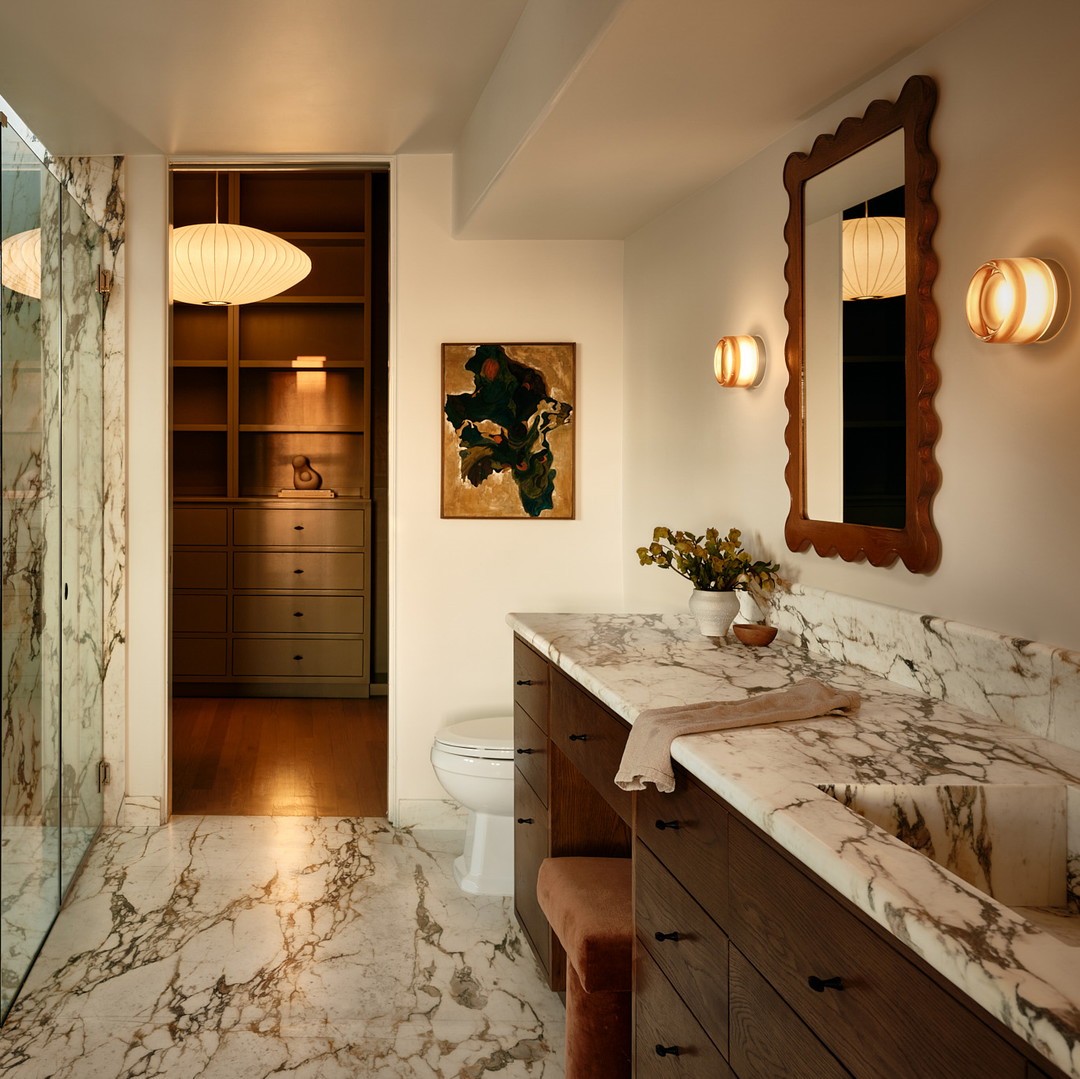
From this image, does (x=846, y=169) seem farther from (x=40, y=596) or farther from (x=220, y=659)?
(x=220, y=659)

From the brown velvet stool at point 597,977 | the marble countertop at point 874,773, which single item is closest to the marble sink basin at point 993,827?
the marble countertop at point 874,773

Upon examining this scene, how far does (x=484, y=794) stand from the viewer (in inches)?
125

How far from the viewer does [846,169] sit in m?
2.19

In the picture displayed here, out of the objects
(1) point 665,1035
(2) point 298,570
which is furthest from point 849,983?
(2) point 298,570

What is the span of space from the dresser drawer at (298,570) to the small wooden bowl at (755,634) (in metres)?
3.62

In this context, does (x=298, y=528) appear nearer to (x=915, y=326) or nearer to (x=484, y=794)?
(x=484, y=794)

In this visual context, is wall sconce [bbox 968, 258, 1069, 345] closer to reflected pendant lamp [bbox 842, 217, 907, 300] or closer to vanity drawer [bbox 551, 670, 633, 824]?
reflected pendant lamp [bbox 842, 217, 907, 300]

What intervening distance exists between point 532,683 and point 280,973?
993 mm

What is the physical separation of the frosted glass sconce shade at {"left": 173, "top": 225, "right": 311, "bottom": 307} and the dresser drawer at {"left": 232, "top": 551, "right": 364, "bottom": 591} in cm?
187

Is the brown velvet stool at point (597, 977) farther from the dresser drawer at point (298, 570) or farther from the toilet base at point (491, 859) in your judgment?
the dresser drawer at point (298, 570)

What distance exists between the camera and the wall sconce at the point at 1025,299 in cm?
158

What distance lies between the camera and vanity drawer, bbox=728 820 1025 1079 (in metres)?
0.90

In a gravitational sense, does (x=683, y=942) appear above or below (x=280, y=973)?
above

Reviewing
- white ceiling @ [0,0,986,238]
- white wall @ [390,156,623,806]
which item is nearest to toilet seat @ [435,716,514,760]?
white wall @ [390,156,623,806]
